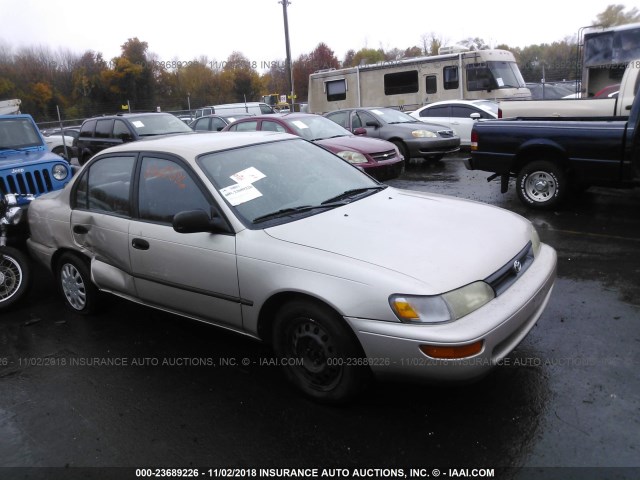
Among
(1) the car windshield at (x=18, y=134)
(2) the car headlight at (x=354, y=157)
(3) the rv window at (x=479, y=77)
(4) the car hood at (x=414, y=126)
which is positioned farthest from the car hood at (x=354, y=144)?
(3) the rv window at (x=479, y=77)

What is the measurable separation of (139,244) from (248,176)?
1.00 metres

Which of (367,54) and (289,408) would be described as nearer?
(289,408)

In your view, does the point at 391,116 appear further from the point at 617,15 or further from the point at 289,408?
the point at 617,15

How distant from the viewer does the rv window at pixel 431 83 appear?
59.7ft

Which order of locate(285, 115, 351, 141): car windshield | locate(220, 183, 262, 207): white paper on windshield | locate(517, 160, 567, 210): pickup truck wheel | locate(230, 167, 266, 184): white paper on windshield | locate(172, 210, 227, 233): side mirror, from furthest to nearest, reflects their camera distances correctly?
locate(285, 115, 351, 141): car windshield
locate(517, 160, 567, 210): pickup truck wheel
locate(230, 167, 266, 184): white paper on windshield
locate(220, 183, 262, 207): white paper on windshield
locate(172, 210, 227, 233): side mirror

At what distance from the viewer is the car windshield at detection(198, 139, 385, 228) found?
353 centimetres

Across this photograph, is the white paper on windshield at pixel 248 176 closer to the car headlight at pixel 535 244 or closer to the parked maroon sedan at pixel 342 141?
the car headlight at pixel 535 244

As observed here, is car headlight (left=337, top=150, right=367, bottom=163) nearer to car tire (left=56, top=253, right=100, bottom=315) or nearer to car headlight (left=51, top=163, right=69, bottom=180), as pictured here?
car headlight (left=51, top=163, right=69, bottom=180)

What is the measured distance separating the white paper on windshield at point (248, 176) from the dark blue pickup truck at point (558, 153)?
489cm

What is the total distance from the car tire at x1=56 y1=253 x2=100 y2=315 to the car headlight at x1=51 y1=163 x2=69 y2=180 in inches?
116

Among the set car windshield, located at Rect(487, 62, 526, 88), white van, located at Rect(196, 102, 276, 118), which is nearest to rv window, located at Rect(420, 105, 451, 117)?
car windshield, located at Rect(487, 62, 526, 88)

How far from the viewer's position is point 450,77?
17719 millimetres

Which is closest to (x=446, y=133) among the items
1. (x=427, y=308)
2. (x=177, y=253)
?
(x=177, y=253)

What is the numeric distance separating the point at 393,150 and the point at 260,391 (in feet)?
23.1
